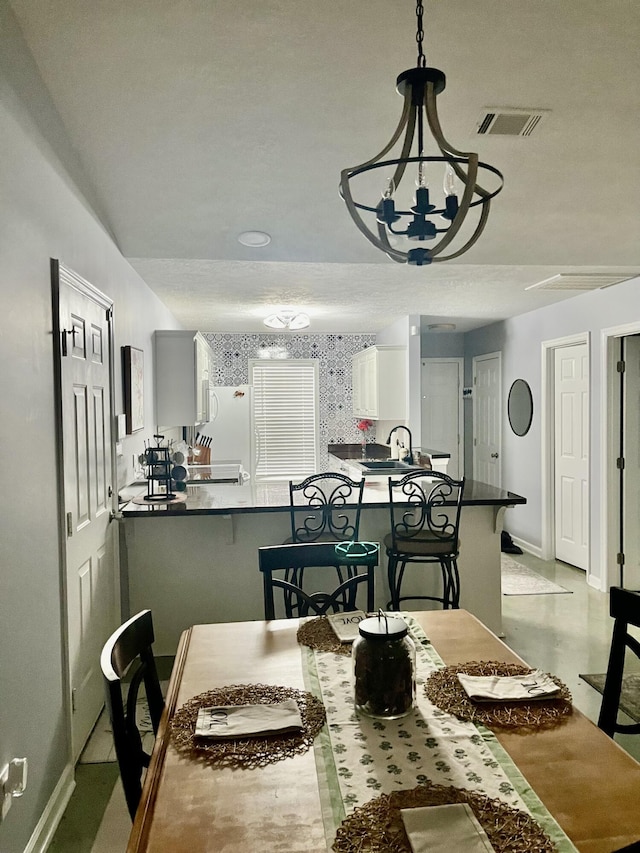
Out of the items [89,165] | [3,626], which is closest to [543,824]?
[3,626]

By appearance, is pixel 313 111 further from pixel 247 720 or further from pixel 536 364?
pixel 536 364

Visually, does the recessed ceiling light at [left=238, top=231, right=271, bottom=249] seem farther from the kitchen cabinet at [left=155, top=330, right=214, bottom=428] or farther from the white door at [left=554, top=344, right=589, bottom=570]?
the white door at [left=554, top=344, right=589, bottom=570]

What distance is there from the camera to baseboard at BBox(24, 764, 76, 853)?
1.93m

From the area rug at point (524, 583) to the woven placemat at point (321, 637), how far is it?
3114mm

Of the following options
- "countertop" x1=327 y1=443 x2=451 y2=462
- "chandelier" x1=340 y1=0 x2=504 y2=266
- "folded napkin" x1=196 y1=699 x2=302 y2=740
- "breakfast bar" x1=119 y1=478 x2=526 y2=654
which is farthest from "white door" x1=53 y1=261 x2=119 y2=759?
"countertop" x1=327 y1=443 x2=451 y2=462

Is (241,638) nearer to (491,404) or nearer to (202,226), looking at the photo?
(202,226)

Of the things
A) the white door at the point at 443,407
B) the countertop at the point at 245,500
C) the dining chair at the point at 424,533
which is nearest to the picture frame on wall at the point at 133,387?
the countertop at the point at 245,500

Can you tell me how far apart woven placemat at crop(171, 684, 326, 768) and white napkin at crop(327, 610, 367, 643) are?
0.34 meters

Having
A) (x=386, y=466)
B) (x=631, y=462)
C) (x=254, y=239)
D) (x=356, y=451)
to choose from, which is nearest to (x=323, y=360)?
(x=356, y=451)

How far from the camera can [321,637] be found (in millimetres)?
1866

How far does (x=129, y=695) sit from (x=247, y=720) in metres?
0.33

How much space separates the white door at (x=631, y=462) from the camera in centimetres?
470

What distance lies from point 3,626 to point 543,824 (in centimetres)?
148

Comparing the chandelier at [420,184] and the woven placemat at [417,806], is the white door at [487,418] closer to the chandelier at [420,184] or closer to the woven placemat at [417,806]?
the chandelier at [420,184]
